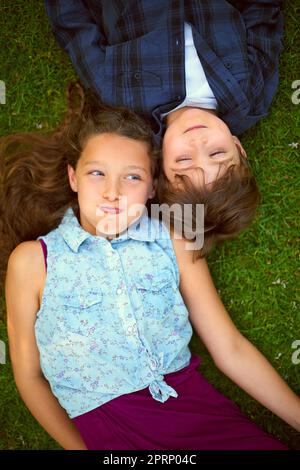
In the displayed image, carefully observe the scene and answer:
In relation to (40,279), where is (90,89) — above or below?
above

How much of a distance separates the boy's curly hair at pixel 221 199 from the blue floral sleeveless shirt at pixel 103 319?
22cm

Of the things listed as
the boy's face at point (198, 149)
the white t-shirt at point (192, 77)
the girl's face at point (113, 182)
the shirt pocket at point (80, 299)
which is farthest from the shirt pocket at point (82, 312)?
the white t-shirt at point (192, 77)

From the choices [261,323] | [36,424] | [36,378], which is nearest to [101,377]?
[36,378]

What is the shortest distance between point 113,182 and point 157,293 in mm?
532

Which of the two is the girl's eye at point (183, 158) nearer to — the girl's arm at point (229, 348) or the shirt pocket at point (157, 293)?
the girl's arm at point (229, 348)

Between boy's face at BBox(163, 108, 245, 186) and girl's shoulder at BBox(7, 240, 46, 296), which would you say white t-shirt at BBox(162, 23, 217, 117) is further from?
girl's shoulder at BBox(7, 240, 46, 296)

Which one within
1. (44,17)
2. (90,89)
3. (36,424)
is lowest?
(36,424)

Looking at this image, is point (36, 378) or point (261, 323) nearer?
point (36, 378)

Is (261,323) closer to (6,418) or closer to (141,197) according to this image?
(141,197)

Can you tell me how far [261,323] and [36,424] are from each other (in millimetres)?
1306

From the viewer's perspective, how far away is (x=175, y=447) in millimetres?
2322

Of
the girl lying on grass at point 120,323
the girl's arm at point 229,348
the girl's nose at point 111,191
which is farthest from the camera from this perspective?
the girl's arm at point 229,348

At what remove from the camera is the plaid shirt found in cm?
252

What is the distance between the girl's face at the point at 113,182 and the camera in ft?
7.34
